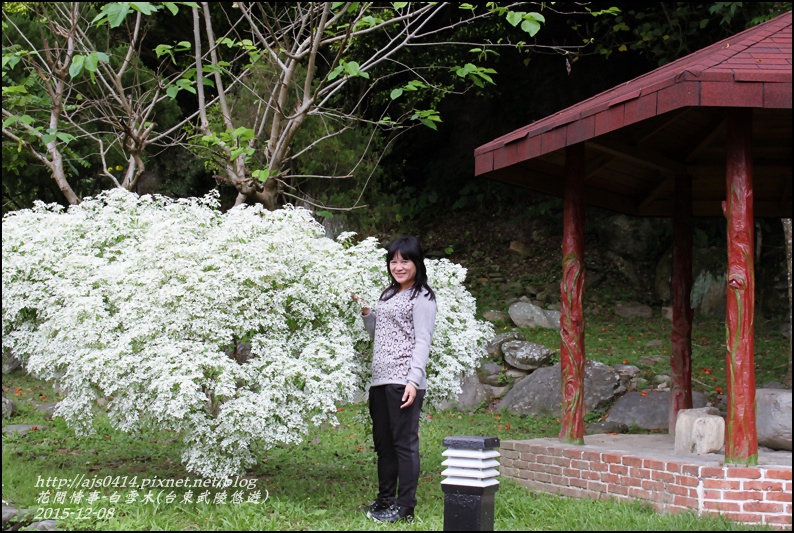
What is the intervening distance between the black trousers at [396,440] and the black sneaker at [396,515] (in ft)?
0.11

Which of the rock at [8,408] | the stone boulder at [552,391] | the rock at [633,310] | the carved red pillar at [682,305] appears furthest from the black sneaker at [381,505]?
the rock at [633,310]

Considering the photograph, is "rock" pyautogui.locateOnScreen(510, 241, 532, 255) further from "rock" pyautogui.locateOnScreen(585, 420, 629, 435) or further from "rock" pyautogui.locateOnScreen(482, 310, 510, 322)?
"rock" pyautogui.locateOnScreen(585, 420, 629, 435)

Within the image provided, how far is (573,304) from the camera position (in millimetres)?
6820

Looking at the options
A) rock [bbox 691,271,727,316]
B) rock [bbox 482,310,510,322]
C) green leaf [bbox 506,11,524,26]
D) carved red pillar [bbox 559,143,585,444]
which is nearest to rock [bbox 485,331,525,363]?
rock [bbox 482,310,510,322]

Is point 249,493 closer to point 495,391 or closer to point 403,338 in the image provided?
point 403,338

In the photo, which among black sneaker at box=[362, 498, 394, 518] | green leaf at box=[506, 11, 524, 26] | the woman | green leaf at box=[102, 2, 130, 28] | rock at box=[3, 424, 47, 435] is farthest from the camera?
rock at box=[3, 424, 47, 435]

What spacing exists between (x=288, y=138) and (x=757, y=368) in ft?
21.2

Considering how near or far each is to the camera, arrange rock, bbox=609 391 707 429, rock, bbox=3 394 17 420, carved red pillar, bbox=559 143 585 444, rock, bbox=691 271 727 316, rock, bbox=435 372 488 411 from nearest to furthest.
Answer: carved red pillar, bbox=559 143 585 444, rock, bbox=3 394 17 420, rock, bbox=609 391 707 429, rock, bbox=435 372 488 411, rock, bbox=691 271 727 316

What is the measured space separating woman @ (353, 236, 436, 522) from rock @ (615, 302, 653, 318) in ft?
24.9

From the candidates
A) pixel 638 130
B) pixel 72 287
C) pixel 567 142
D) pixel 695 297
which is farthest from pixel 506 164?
pixel 695 297

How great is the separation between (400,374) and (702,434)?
239 cm

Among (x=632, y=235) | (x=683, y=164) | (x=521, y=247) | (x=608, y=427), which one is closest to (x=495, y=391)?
(x=608, y=427)

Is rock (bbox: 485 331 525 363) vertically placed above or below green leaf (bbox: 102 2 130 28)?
below

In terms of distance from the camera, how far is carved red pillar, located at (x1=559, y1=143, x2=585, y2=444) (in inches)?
265
